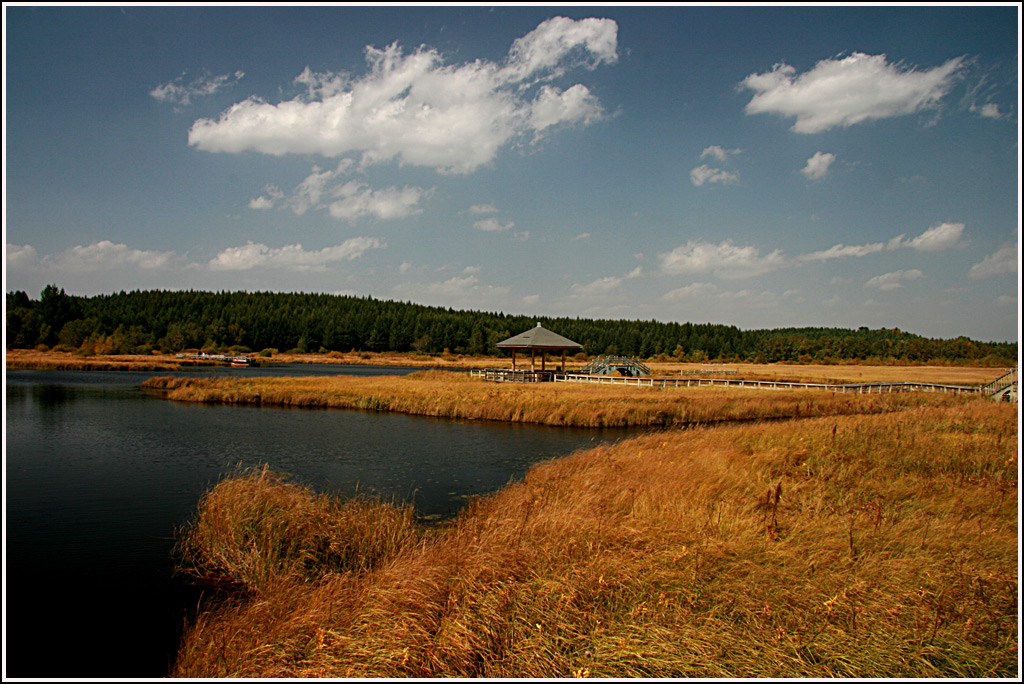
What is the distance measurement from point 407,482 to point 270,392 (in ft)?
78.5

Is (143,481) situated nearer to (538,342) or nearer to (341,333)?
(538,342)

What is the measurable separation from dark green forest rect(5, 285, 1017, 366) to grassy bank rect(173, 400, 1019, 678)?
9621 cm

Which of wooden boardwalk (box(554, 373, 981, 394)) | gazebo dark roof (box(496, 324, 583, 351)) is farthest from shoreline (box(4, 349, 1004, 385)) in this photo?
gazebo dark roof (box(496, 324, 583, 351))

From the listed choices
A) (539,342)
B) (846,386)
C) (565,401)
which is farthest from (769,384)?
(565,401)

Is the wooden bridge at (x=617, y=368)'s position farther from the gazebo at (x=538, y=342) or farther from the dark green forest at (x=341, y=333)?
the dark green forest at (x=341, y=333)

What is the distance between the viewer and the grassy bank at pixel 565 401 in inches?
1081

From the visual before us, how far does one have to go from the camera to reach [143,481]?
1466cm

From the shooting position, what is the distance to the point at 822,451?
12883 millimetres

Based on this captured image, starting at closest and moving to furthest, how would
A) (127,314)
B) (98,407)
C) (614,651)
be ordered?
(614,651), (98,407), (127,314)

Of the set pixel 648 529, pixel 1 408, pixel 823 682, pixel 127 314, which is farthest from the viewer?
pixel 127 314

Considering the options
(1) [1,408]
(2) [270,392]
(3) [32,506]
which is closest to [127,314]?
(2) [270,392]

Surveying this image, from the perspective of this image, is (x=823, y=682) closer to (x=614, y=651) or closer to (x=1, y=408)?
(x=614, y=651)

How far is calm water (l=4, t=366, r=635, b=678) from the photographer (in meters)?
7.33

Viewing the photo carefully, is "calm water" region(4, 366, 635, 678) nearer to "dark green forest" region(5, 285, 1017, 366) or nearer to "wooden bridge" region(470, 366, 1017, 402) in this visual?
"wooden bridge" region(470, 366, 1017, 402)
